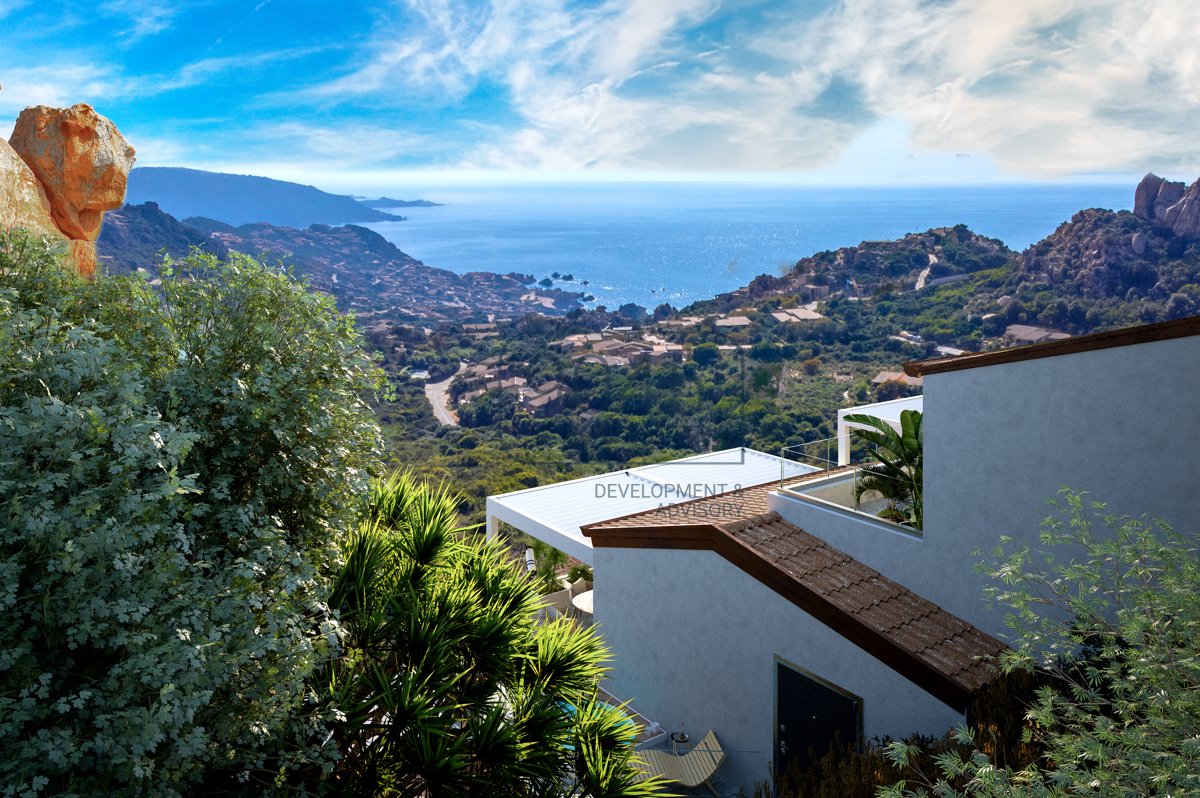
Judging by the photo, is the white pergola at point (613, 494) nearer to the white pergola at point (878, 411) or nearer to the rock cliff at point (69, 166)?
the white pergola at point (878, 411)

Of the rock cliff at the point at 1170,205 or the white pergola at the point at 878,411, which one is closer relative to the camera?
the white pergola at the point at 878,411

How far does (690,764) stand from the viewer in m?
9.43

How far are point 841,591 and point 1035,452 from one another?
2402 mm

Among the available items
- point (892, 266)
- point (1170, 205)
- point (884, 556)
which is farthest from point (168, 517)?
point (892, 266)

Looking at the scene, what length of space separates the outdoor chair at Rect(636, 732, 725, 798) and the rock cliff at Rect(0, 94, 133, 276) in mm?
8093

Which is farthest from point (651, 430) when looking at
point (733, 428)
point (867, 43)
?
point (867, 43)

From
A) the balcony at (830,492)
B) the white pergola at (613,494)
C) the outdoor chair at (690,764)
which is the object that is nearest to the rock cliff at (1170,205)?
the white pergola at (613,494)

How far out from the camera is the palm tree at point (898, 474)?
9602 millimetres

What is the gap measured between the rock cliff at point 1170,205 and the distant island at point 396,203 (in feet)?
349

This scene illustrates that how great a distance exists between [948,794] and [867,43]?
77503mm

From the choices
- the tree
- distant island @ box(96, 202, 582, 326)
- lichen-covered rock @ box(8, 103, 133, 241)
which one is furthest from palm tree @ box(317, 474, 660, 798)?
distant island @ box(96, 202, 582, 326)

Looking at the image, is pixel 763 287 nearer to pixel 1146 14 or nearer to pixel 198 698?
pixel 1146 14

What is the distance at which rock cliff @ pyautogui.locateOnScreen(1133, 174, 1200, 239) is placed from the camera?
102 feet

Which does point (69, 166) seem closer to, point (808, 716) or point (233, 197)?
point (808, 716)
